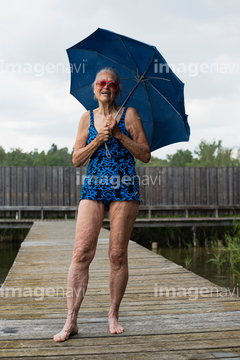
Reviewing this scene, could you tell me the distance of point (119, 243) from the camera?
2402 millimetres

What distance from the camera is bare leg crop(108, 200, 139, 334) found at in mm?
2391

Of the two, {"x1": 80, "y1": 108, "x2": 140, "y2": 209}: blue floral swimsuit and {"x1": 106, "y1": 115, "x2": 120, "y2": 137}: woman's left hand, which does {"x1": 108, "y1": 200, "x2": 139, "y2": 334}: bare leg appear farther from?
{"x1": 106, "y1": 115, "x2": 120, "y2": 137}: woman's left hand

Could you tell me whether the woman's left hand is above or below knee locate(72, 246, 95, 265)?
above

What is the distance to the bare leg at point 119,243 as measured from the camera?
2391 millimetres

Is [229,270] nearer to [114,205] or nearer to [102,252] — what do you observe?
[102,252]

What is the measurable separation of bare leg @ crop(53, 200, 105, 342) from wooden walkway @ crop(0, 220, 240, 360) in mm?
153

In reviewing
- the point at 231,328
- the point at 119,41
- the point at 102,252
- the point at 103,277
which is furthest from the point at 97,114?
the point at 102,252

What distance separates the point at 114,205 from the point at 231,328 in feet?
3.60

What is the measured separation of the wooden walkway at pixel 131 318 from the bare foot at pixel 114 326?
41 millimetres

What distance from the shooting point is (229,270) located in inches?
336

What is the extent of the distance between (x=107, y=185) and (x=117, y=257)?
44 cm

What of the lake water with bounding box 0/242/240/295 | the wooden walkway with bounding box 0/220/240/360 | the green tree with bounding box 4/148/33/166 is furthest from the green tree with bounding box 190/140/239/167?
the wooden walkway with bounding box 0/220/240/360

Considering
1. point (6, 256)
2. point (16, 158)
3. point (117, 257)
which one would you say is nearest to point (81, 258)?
point (117, 257)

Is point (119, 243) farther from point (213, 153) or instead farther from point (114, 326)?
point (213, 153)
